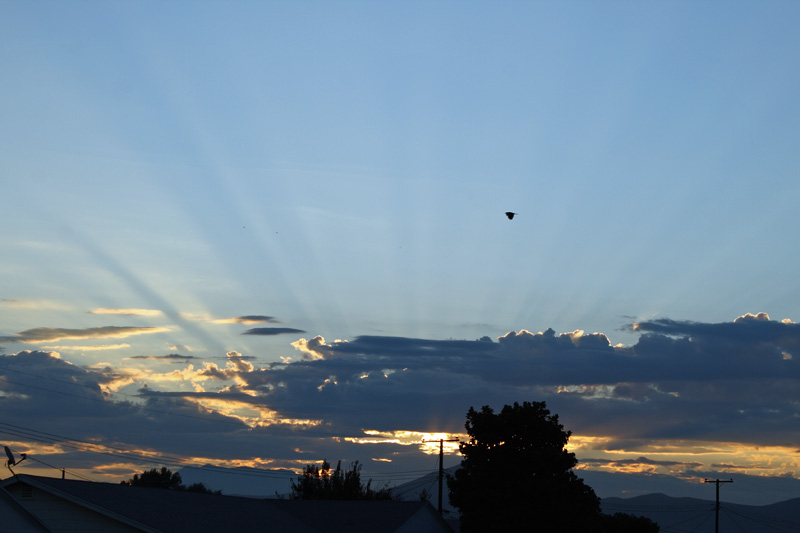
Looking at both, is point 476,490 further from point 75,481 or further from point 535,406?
point 75,481

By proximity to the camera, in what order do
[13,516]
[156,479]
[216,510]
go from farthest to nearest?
1. [156,479]
2. [216,510]
3. [13,516]

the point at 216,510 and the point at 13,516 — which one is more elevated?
the point at 13,516

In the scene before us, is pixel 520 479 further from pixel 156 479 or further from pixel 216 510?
pixel 156 479

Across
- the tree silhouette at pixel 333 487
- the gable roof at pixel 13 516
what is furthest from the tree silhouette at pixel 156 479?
the gable roof at pixel 13 516

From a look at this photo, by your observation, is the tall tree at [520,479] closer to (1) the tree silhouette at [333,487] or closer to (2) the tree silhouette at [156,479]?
(1) the tree silhouette at [333,487]

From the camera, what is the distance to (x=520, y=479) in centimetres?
5341

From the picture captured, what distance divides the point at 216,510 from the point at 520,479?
73.2ft

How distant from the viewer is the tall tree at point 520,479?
5138 centimetres

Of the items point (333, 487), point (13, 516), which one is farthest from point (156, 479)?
point (13, 516)

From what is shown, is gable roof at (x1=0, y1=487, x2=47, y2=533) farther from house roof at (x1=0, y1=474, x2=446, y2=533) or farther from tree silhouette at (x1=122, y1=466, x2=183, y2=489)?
tree silhouette at (x1=122, y1=466, x2=183, y2=489)

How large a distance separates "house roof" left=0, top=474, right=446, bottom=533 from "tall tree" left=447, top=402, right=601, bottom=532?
428cm

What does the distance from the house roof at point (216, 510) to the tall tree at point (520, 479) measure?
14.0 ft

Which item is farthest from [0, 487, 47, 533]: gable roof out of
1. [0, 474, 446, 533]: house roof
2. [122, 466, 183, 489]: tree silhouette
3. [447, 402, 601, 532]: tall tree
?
[122, 466, 183, 489]: tree silhouette

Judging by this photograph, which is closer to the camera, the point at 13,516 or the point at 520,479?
the point at 13,516
